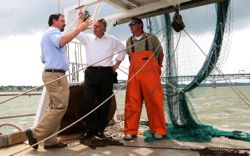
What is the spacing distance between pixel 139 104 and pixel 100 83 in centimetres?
62

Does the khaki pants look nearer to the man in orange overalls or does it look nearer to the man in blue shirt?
the man in blue shirt

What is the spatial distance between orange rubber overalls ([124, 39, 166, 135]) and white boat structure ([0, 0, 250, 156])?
0.24 m

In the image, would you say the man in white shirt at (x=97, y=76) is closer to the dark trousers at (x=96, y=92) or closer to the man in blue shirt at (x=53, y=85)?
the dark trousers at (x=96, y=92)

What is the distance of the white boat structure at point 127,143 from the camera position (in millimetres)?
3395

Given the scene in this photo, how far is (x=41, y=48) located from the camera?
3689 millimetres

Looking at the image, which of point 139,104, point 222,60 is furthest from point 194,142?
point 222,60

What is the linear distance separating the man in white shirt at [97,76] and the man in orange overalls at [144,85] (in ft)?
0.96

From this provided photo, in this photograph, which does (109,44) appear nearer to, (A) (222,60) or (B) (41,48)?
(B) (41,48)

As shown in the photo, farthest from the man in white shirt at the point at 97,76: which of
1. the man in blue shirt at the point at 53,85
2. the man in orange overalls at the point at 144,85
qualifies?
the man in blue shirt at the point at 53,85

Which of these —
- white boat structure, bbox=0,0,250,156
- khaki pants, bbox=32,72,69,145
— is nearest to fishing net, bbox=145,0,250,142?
white boat structure, bbox=0,0,250,156

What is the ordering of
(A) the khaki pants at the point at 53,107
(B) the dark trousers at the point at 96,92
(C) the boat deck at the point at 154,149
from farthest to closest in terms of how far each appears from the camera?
(B) the dark trousers at the point at 96,92 → (A) the khaki pants at the point at 53,107 → (C) the boat deck at the point at 154,149

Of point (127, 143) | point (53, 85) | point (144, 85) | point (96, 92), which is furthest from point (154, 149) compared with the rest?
point (53, 85)

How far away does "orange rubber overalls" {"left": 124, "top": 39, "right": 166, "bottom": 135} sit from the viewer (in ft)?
13.3

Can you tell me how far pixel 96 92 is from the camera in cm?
414
